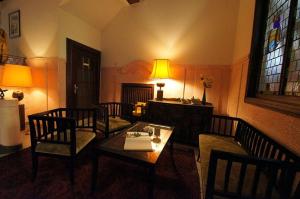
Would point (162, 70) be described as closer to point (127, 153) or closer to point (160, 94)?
point (160, 94)

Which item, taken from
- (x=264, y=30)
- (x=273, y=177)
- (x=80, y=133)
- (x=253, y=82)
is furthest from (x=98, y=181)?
(x=264, y=30)

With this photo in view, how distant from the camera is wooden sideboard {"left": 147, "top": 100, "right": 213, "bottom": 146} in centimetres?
241

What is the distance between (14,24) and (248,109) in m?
4.49

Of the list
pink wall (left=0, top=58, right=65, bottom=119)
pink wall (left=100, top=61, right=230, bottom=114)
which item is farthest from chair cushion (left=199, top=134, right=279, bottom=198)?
pink wall (left=0, top=58, right=65, bottom=119)

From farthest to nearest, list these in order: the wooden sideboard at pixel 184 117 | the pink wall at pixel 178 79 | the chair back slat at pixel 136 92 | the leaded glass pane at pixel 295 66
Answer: the chair back slat at pixel 136 92 → the pink wall at pixel 178 79 → the wooden sideboard at pixel 184 117 → the leaded glass pane at pixel 295 66

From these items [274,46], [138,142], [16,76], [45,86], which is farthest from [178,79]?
[16,76]

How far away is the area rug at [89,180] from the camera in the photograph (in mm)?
1402

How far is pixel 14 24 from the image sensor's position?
306 cm

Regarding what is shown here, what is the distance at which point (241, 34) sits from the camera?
2309 mm

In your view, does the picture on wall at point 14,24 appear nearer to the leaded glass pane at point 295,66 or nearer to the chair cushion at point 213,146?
the chair cushion at point 213,146

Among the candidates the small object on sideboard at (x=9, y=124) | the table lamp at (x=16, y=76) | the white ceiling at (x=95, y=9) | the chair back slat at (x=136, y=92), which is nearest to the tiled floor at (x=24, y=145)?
the small object on sideboard at (x=9, y=124)

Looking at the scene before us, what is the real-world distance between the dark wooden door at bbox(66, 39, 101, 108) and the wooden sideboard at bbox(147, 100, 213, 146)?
158cm

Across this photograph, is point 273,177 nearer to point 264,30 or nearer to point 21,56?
point 264,30

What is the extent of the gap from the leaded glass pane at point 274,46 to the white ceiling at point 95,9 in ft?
8.74
